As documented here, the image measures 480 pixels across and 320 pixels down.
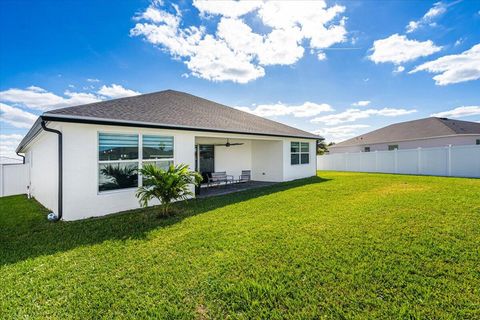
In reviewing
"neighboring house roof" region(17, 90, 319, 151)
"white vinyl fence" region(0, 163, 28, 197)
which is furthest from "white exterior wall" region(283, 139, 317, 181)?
"white vinyl fence" region(0, 163, 28, 197)

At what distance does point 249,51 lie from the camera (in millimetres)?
13820

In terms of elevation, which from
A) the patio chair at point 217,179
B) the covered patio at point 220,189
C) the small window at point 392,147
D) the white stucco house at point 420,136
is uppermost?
the white stucco house at point 420,136

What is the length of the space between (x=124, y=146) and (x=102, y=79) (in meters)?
7.96

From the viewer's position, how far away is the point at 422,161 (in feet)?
56.7

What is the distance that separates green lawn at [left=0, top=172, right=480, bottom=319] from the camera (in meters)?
2.89

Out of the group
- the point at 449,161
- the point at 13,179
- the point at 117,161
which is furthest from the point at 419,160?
the point at 13,179

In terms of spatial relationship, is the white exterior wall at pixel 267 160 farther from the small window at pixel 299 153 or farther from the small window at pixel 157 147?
the small window at pixel 157 147

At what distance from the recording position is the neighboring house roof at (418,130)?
874 inches

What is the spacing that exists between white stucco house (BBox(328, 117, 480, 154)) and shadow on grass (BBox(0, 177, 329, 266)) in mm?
24258

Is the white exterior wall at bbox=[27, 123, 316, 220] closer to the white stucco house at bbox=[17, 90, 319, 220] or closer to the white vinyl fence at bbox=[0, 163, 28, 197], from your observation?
the white stucco house at bbox=[17, 90, 319, 220]

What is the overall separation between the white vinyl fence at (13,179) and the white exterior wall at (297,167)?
17.1 metres

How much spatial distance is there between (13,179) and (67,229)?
1235 centimetres

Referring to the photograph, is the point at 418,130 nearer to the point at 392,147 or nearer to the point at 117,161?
the point at 392,147

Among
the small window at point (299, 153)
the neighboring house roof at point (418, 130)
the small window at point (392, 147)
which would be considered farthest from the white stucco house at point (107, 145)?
the small window at point (392, 147)
